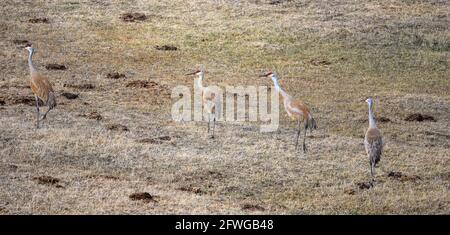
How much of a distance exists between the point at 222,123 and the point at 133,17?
16.6m

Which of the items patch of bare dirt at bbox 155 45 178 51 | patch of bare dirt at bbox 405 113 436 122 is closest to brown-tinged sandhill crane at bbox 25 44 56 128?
patch of bare dirt at bbox 155 45 178 51

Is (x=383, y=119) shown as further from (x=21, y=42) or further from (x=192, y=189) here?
(x=21, y=42)

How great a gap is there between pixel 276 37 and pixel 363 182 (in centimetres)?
1970

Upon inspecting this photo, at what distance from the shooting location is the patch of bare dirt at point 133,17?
145ft

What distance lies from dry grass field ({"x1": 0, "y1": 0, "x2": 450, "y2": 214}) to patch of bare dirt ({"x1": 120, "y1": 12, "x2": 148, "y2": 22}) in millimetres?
211

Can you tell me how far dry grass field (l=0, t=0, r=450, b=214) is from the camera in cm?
2191

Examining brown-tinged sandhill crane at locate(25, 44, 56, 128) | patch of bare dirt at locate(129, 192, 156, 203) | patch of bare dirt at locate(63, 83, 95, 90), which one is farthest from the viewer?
patch of bare dirt at locate(63, 83, 95, 90)

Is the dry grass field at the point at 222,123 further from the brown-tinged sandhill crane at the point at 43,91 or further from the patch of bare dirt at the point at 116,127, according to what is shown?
the brown-tinged sandhill crane at the point at 43,91

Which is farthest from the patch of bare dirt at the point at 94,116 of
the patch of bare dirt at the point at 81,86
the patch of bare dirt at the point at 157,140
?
the patch of bare dirt at the point at 81,86

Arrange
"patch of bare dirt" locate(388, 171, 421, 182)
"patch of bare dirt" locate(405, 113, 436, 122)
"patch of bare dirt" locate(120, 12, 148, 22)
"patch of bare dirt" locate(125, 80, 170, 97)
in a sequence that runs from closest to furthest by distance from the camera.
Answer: "patch of bare dirt" locate(388, 171, 421, 182) < "patch of bare dirt" locate(405, 113, 436, 122) < "patch of bare dirt" locate(125, 80, 170, 97) < "patch of bare dirt" locate(120, 12, 148, 22)

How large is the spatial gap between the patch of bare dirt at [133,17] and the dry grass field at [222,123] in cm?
21

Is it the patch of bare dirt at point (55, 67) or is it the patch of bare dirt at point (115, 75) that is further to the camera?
the patch of bare dirt at point (55, 67)

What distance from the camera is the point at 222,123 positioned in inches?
1158

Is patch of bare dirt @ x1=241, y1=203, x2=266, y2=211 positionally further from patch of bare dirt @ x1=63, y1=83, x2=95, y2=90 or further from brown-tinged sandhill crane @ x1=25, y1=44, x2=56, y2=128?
patch of bare dirt @ x1=63, y1=83, x2=95, y2=90
